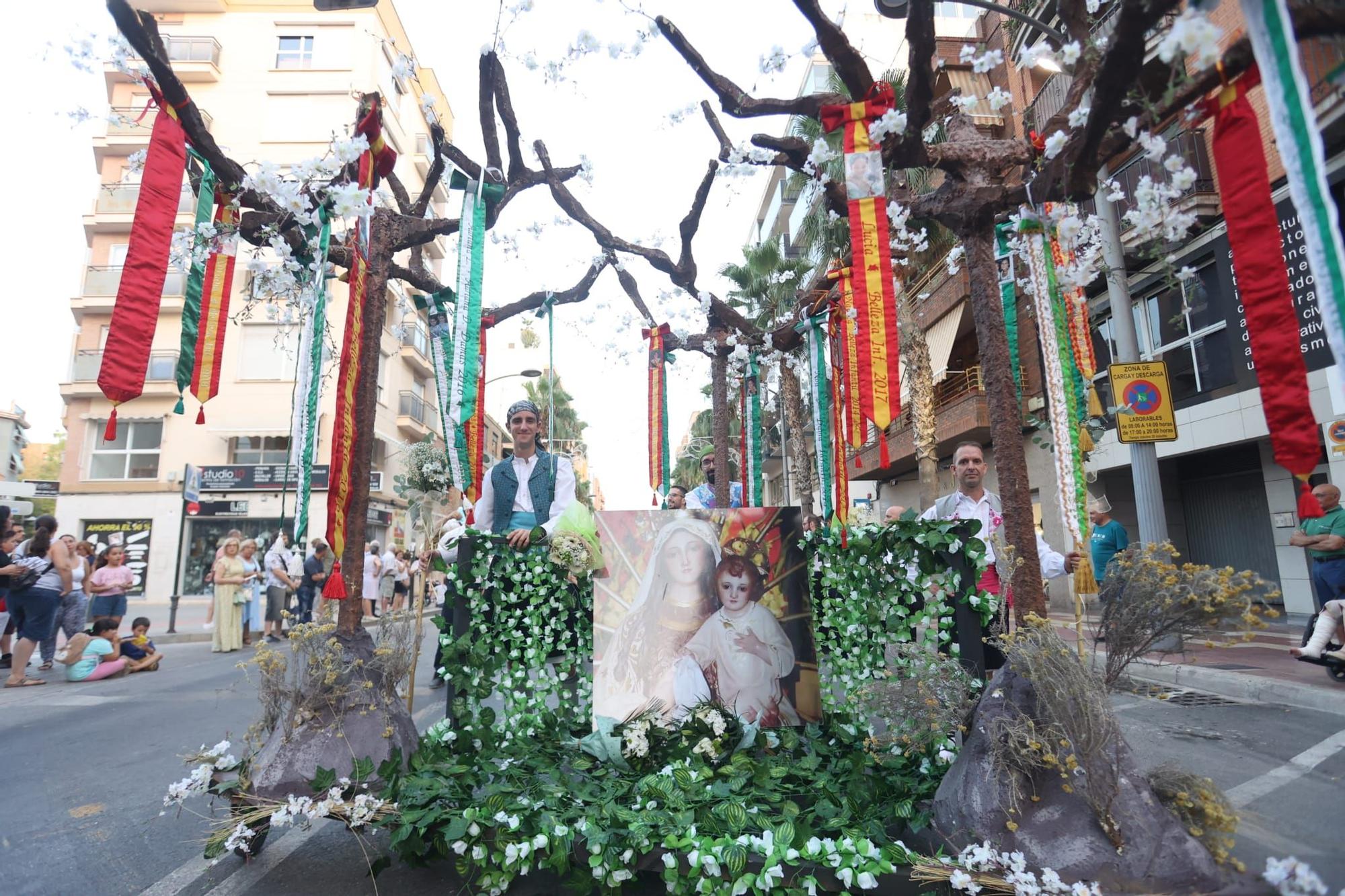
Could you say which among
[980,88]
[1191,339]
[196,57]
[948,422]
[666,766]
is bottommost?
[666,766]

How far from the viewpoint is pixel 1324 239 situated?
174cm

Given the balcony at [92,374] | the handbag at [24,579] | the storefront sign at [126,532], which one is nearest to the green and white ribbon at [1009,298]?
the handbag at [24,579]

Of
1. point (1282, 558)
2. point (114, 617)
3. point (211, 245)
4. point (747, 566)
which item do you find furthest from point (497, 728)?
point (1282, 558)

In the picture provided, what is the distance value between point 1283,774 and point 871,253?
3.56 meters

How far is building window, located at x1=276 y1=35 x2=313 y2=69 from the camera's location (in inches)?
1052

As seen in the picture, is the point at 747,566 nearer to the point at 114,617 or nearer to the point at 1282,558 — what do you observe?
the point at 114,617

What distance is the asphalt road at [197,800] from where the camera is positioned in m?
2.52

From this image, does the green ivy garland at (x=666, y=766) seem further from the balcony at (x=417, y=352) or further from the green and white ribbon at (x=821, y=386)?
the balcony at (x=417, y=352)

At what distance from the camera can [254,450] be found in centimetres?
2662

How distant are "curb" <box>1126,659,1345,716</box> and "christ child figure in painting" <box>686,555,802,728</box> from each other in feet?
9.77

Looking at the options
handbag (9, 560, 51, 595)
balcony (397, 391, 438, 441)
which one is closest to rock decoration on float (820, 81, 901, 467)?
handbag (9, 560, 51, 595)

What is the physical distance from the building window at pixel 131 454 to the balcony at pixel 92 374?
119 centimetres

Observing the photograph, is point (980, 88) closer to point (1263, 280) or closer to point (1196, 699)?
point (1196, 699)

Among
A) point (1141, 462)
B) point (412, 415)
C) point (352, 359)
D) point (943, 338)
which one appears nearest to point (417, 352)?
point (412, 415)
